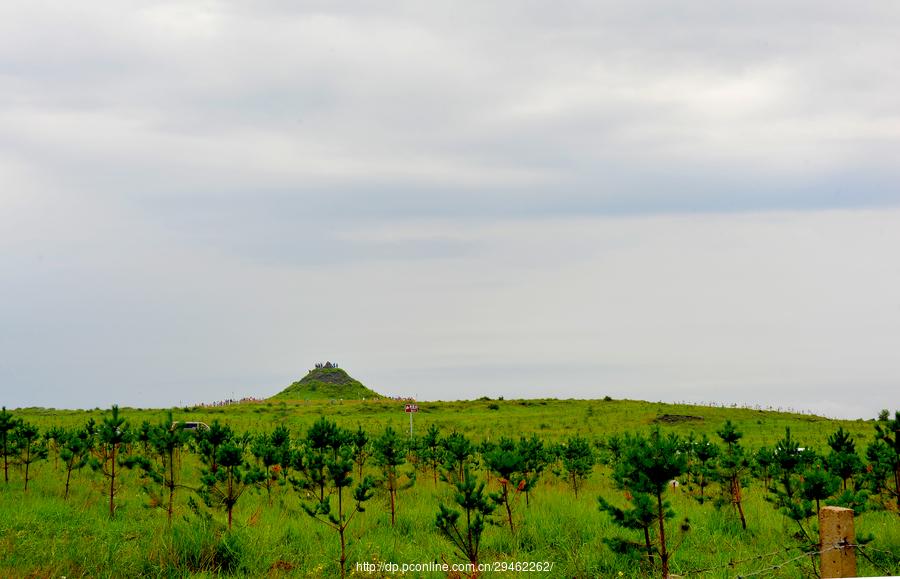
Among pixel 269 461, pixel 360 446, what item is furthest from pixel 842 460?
pixel 269 461

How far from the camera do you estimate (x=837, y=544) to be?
6340mm

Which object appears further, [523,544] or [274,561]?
[523,544]

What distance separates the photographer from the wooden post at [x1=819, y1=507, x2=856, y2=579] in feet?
20.7

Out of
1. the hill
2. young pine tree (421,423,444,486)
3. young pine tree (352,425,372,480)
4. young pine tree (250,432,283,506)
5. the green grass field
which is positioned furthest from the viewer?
the hill

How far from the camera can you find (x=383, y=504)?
50.9 ft

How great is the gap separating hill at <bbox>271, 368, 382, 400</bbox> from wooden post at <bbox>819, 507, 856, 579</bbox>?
239ft

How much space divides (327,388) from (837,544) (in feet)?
256

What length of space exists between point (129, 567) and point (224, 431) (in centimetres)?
292

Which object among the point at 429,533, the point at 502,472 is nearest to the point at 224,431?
the point at 429,533

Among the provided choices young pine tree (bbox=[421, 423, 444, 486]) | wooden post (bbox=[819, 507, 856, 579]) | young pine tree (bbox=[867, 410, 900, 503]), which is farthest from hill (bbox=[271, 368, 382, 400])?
wooden post (bbox=[819, 507, 856, 579])

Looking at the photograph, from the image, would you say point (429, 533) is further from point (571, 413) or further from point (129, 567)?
point (571, 413)

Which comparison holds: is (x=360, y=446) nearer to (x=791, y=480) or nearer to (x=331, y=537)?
(x=331, y=537)

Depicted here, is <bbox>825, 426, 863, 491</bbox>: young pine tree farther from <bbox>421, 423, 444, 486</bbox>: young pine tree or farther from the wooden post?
<bbox>421, 423, 444, 486</bbox>: young pine tree

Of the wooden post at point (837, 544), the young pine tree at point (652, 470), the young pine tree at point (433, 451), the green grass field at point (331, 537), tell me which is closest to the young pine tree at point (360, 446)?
the green grass field at point (331, 537)
